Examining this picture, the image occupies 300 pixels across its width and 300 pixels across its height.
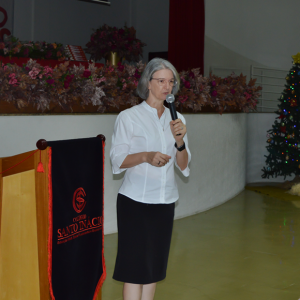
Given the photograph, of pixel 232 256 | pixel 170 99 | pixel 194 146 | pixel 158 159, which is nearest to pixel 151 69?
pixel 170 99

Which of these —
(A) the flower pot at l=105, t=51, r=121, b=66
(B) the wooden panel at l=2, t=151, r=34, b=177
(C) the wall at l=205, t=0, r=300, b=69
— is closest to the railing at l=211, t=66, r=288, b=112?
(C) the wall at l=205, t=0, r=300, b=69

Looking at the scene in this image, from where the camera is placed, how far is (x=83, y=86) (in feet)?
13.4

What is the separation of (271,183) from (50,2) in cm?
624

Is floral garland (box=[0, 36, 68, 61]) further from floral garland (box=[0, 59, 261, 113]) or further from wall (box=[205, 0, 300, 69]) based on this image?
wall (box=[205, 0, 300, 69])

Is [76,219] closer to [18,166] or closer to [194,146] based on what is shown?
[18,166]

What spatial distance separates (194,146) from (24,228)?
3.79m

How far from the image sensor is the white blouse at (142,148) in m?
2.16

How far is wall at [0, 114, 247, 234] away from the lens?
377 centimetres

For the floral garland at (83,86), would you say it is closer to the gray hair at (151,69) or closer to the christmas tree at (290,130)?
the gray hair at (151,69)

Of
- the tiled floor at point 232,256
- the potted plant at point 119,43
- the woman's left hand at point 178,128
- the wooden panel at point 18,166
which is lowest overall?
the tiled floor at point 232,256

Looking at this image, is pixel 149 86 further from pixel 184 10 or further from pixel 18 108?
pixel 184 10

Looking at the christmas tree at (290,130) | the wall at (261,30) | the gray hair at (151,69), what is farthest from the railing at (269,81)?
the gray hair at (151,69)

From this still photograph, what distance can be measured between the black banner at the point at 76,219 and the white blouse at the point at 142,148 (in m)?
0.13

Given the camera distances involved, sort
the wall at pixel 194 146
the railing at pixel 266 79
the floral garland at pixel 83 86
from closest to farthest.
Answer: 1. the floral garland at pixel 83 86
2. the wall at pixel 194 146
3. the railing at pixel 266 79
